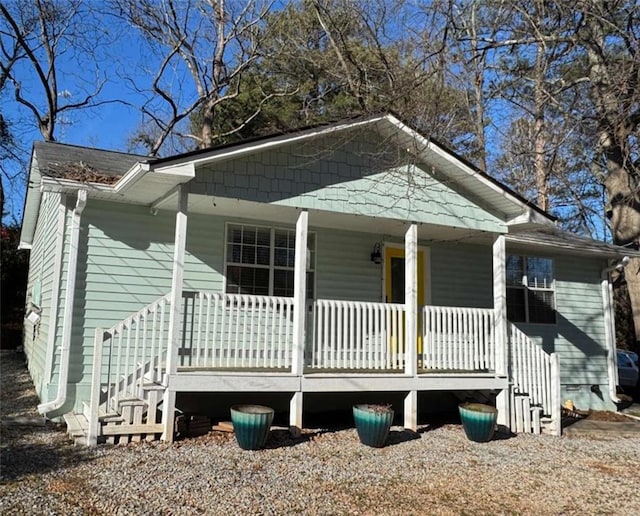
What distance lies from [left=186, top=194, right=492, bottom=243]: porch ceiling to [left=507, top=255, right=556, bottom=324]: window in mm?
1618

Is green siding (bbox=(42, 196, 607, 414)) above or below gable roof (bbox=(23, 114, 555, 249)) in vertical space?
below

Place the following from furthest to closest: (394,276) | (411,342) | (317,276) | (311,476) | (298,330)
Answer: (394,276) < (317,276) < (411,342) < (298,330) < (311,476)

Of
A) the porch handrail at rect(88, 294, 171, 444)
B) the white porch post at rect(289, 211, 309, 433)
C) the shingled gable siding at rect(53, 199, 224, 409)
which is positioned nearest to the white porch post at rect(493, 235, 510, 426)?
the white porch post at rect(289, 211, 309, 433)

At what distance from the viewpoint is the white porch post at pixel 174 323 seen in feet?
21.9

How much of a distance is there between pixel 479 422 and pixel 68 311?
6069 millimetres

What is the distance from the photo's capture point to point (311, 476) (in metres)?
5.70

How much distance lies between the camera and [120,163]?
9641mm

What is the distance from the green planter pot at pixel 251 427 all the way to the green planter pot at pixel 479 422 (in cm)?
300

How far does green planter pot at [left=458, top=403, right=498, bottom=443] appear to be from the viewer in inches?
301

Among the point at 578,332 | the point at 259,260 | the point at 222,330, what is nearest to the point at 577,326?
the point at 578,332

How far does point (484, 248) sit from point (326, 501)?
7.82 meters

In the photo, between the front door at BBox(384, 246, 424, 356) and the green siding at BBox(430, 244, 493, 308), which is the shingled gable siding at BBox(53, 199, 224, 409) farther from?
the green siding at BBox(430, 244, 493, 308)

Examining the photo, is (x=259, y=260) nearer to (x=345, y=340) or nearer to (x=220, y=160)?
(x=345, y=340)

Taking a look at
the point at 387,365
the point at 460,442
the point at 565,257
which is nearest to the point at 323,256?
the point at 387,365
